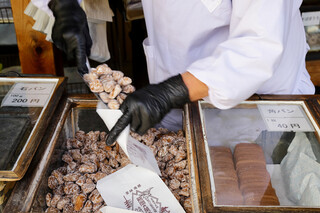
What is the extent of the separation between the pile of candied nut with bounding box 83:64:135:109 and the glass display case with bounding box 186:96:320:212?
287mm

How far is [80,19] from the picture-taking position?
1.51 metres

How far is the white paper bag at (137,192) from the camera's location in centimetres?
117

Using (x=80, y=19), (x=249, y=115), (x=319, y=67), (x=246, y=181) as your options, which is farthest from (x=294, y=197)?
(x=319, y=67)

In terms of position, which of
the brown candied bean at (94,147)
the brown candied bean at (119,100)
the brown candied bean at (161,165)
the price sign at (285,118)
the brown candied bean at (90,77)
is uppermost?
the brown candied bean at (90,77)

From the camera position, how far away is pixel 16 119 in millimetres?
1283

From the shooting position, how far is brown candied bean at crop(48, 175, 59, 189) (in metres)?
1.24

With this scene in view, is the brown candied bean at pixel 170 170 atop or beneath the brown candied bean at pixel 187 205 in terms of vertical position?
atop

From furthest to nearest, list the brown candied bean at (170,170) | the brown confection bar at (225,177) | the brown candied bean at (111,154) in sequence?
1. the brown candied bean at (111,154)
2. the brown candied bean at (170,170)
3. the brown confection bar at (225,177)

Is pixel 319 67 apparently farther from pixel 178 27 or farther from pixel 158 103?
pixel 158 103

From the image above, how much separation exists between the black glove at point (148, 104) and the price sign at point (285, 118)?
0.36 metres

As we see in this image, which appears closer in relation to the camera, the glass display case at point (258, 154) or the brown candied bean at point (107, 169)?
the glass display case at point (258, 154)

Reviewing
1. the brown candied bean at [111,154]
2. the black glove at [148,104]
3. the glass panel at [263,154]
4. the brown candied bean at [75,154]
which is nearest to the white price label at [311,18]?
the glass panel at [263,154]

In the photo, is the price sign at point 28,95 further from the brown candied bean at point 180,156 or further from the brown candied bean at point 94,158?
the brown candied bean at point 180,156

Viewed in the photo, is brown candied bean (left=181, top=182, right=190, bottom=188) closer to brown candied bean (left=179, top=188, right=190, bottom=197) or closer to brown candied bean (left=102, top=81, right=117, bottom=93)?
brown candied bean (left=179, top=188, right=190, bottom=197)
